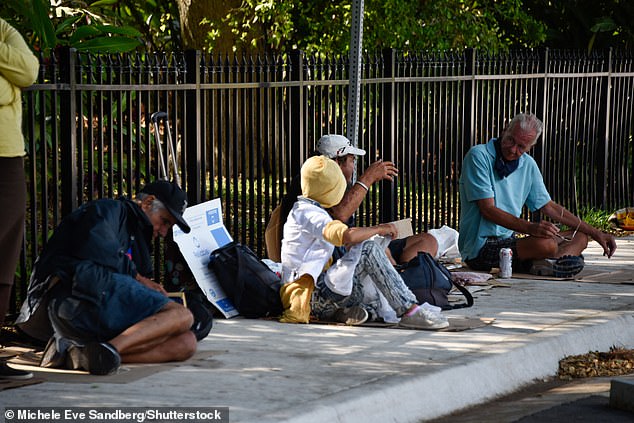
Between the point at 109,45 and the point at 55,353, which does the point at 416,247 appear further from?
the point at 55,353

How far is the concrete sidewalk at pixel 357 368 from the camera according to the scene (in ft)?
20.9

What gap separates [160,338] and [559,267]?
4660 millimetres

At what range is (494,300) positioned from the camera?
9.71m

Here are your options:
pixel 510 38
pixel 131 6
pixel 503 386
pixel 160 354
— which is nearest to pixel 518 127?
pixel 503 386

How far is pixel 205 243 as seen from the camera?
29.7ft

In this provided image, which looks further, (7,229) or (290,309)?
(290,309)

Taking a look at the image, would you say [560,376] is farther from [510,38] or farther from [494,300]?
[510,38]

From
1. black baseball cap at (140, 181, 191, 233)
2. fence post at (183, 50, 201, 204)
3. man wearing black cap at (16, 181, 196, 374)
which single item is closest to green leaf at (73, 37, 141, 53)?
fence post at (183, 50, 201, 204)

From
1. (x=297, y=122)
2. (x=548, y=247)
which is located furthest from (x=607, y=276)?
(x=297, y=122)

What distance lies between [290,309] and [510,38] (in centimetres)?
1474

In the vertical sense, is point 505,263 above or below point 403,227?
below

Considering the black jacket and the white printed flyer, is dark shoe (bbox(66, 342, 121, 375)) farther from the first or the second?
the white printed flyer

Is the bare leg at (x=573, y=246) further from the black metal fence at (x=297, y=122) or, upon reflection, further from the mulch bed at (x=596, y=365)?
the mulch bed at (x=596, y=365)

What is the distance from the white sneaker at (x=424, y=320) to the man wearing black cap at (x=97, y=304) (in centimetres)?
170
